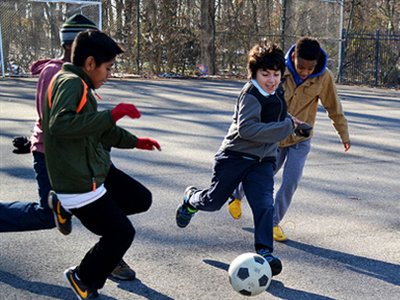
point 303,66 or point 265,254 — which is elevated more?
point 303,66

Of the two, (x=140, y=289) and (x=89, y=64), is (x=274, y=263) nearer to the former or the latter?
(x=140, y=289)

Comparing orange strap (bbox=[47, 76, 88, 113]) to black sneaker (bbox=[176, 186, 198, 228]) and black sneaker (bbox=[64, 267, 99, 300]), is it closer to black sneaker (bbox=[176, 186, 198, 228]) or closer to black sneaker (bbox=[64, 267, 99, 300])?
black sneaker (bbox=[64, 267, 99, 300])

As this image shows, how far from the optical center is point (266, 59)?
162 inches

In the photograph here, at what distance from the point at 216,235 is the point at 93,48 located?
2.18 metres

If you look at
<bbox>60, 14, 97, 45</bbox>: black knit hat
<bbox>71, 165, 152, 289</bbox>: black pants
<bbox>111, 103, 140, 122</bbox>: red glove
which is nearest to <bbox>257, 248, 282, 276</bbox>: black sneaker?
<bbox>71, 165, 152, 289</bbox>: black pants

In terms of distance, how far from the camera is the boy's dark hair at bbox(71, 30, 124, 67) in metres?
3.35

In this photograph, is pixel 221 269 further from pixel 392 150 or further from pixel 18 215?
pixel 392 150

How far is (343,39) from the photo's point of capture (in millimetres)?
21219

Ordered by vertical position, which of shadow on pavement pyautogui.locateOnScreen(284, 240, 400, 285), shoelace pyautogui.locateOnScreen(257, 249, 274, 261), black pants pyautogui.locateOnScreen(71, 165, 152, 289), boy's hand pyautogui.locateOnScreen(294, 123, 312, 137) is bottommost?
shadow on pavement pyautogui.locateOnScreen(284, 240, 400, 285)

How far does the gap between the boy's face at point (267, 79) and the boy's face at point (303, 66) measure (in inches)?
19.2

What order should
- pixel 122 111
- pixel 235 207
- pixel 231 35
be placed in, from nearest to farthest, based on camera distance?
1. pixel 122 111
2. pixel 235 207
3. pixel 231 35

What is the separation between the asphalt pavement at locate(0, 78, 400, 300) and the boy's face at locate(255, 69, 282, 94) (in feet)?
4.24

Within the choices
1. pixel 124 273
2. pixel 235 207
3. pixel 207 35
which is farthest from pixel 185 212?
pixel 207 35

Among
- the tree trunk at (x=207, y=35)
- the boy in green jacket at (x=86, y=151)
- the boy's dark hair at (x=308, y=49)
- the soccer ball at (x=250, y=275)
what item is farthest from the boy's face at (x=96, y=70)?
the tree trunk at (x=207, y=35)
